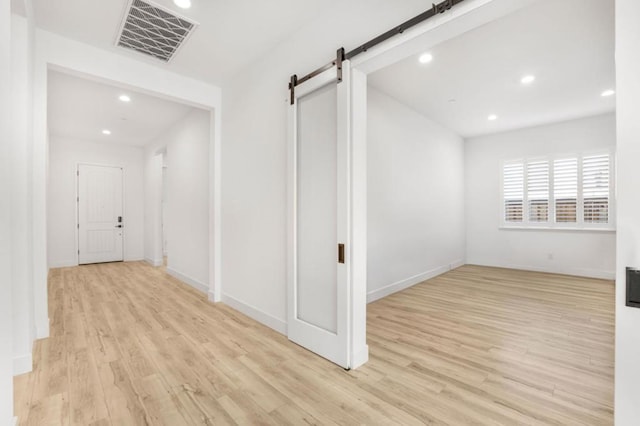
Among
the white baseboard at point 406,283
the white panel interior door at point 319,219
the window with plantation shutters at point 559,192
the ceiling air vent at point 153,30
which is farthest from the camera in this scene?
the window with plantation shutters at point 559,192

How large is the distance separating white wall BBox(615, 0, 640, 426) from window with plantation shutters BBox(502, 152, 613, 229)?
5818 millimetres

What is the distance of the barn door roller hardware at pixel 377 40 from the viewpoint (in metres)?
1.68

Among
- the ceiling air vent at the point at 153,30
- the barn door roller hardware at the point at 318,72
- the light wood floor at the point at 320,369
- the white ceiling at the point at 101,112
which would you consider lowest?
the light wood floor at the point at 320,369

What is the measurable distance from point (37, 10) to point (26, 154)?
1.34 metres

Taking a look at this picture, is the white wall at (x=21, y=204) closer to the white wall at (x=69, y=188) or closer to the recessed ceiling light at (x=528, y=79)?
the recessed ceiling light at (x=528, y=79)

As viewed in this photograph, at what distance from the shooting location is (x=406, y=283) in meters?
4.70

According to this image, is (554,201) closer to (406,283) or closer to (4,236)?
(406,283)

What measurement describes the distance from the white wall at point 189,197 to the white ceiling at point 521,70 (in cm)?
294

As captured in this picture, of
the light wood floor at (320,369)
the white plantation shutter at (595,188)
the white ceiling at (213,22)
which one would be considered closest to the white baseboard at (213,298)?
the light wood floor at (320,369)

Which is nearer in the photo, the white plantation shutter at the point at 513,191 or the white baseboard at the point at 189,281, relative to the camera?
the white baseboard at the point at 189,281

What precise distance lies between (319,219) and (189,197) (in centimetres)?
341

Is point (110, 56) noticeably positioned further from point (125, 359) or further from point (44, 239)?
point (125, 359)

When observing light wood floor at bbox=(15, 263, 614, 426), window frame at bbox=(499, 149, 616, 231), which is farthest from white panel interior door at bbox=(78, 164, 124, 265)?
window frame at bbox=(499, 149, 616, 231)

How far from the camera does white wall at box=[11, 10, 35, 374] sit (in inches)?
84.6
